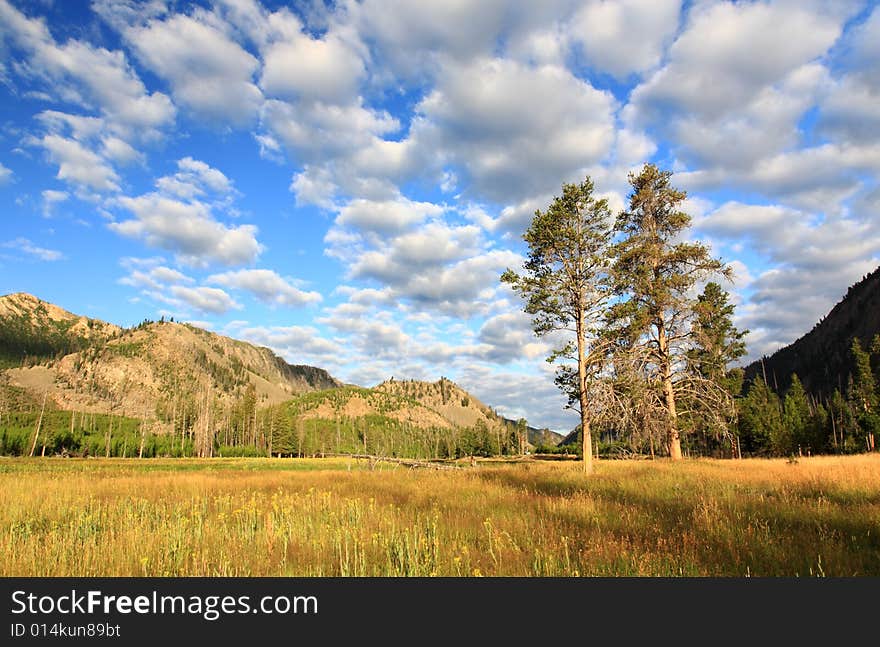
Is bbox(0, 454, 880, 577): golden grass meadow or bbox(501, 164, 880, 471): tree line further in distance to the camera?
bbox(501, 164, 880, 471): tree line

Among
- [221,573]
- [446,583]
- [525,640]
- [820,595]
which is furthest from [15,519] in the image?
[820,595]

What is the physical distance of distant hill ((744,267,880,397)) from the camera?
130 metres

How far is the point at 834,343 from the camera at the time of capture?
142625 mm

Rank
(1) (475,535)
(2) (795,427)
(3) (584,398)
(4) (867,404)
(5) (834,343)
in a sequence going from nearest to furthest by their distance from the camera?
1. (1) (475,535)
2. (3) (584,398)
3. (4) (867,404)
4. (2) (795,427)
5. (5) (834,343)

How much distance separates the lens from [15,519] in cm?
811

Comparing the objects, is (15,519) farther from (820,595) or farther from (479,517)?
(820,595)

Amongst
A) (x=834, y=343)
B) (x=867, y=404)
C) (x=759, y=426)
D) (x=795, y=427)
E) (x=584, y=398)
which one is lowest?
(x=795, y=427)

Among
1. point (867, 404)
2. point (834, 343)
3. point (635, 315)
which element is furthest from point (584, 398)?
point (834, 343)

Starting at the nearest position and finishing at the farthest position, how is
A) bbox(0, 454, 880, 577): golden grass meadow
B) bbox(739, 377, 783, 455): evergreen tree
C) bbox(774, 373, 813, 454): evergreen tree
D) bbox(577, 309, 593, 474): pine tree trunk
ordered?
bbox(0, 454, 880, 577): golden grass meadow → bbox(577, 309, 593, 474): pine tree trunk → bbox(739, 377, 783, 455): evergreen tree → bbox(774, 373, 813, 454): evergreen tree

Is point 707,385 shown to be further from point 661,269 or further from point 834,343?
point 834,343

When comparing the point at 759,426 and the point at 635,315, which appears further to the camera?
the point at 759,426

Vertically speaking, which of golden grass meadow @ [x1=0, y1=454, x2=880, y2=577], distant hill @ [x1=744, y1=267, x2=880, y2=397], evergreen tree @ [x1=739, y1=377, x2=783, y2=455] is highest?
distant hill @ [x1=744, y1=267, x2=880, y2=397]

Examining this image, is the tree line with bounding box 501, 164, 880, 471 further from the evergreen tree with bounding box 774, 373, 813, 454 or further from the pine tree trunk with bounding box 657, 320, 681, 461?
the evergreen tree with bounding box 774, 373, 813, 454

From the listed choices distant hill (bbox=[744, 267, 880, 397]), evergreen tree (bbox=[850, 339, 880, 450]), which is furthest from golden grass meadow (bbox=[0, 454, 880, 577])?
distant hill (bbox=[744, 267, 880, 397])
